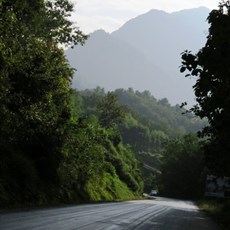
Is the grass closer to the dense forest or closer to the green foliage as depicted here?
the dense forest

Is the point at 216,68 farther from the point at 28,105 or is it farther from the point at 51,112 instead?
the point at 51,112

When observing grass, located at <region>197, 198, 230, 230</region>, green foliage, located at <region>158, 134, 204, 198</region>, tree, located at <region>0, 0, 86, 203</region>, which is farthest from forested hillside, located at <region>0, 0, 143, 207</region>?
green foliage, located at <region>158, 134, 204, 198</region>

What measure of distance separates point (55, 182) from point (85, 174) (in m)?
9.53

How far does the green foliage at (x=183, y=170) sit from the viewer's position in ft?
385

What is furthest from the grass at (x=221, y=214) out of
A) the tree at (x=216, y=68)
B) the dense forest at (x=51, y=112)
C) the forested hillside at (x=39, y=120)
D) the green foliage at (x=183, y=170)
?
the green foliage at (x=183, y=170)

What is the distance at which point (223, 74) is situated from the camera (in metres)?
17.6

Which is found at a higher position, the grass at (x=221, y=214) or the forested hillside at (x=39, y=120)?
the forested hillside at (x=39, y=120)

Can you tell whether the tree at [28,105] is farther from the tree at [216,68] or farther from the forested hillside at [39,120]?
the tree at [216,68]

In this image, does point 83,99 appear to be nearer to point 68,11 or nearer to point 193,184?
point 193,184

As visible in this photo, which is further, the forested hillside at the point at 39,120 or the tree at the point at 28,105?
the forested hillside at the point at 39,120

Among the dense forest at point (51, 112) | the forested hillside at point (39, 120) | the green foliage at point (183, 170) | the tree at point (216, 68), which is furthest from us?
the green foliage at point (183, 170)

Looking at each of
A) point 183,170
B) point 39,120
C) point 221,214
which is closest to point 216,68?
point 39,120

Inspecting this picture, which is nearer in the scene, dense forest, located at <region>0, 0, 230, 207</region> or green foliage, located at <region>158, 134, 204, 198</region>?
dense forest, located at <region>0, 0, 230, 207</region>

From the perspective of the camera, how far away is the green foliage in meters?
118
